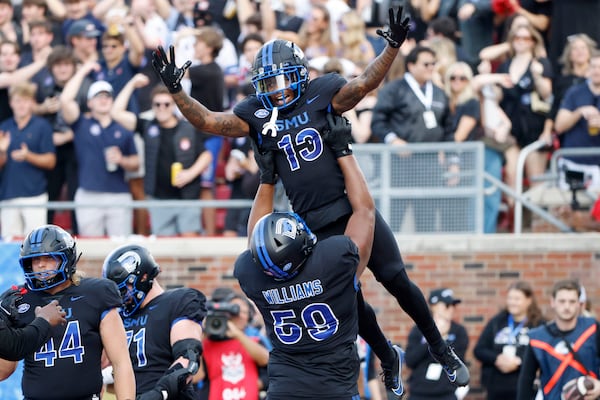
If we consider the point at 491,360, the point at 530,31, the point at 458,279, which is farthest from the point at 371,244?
the point at 530,31

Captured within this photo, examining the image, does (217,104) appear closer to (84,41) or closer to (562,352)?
(84,41)

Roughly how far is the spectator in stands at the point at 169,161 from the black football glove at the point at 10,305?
560 cm

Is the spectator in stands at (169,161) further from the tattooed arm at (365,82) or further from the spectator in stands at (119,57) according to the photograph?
the tattooed arm at (365,82)

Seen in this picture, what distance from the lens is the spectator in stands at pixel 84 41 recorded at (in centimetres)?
1459

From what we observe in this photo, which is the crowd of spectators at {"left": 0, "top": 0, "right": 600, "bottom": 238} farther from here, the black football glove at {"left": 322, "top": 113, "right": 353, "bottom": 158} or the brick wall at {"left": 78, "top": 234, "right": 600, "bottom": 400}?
the black football glove at {"left": 322, "top": 113, "right": 353, "bottom": 158}

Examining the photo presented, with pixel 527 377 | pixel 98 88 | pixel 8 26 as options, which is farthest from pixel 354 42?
pixel 527 377

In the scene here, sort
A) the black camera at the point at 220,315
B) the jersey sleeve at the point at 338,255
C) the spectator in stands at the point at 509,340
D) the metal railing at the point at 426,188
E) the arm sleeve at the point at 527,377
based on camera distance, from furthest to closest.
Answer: the metal railing at the point at 426,188 < the spectator in stands at the point at 509,340 < the black camera at the point at 220,315 < the arm sleeve at the point at 527,377 < the jersey sleeve at the point at 338,255

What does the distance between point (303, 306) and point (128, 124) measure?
653 cm

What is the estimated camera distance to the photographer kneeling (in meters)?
11.3

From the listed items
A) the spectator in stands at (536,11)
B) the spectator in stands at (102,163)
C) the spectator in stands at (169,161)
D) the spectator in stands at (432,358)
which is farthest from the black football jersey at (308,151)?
the spectator in stands at (536,11)

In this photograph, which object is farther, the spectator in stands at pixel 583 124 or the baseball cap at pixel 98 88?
the baseball cap at pixel 98 88

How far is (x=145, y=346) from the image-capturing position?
863 centimetres

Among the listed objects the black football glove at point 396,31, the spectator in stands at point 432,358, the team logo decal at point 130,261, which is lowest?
the spectator in stands at point 432,358

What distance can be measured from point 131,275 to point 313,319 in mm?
1527
